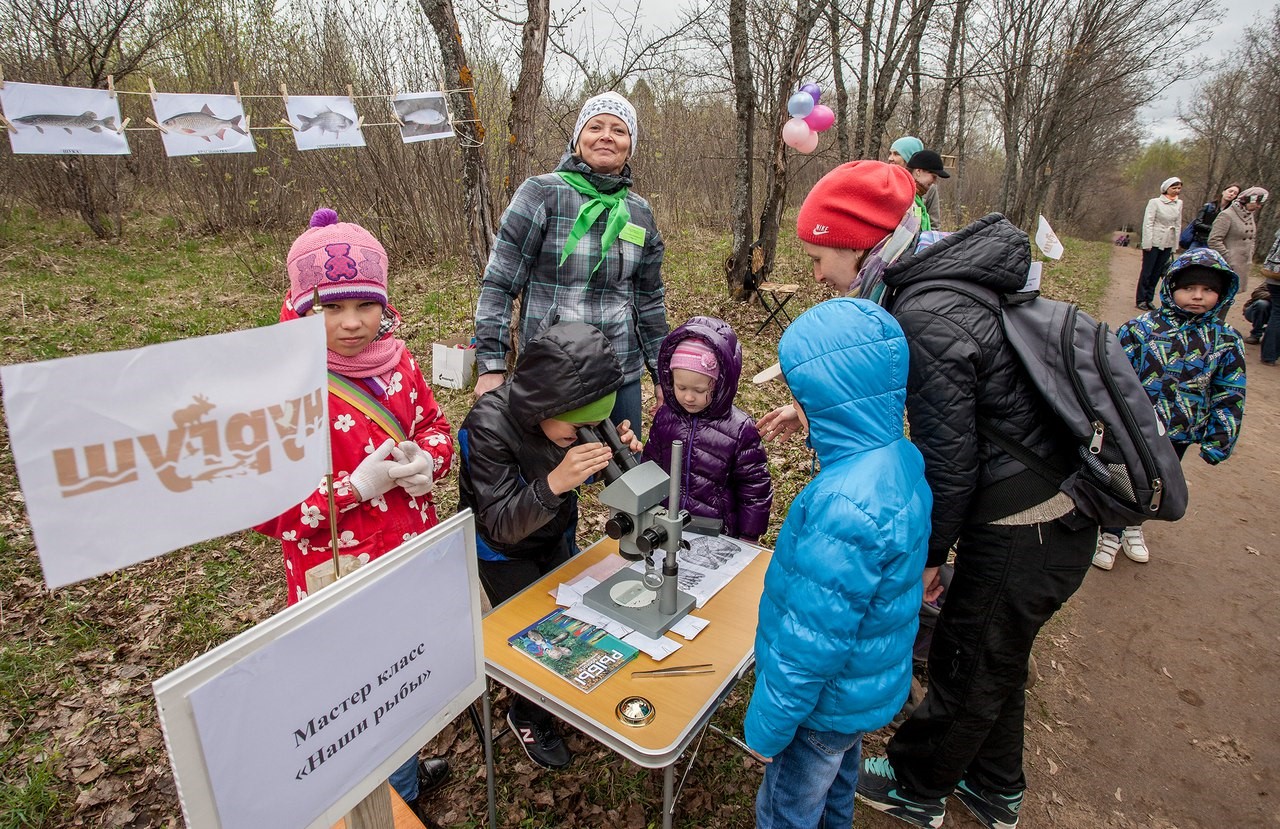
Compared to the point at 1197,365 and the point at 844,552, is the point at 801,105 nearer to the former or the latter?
the point at 1197,365

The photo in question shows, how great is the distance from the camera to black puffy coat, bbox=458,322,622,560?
171 centimetres

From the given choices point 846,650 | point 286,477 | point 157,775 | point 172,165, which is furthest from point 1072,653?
point 172,165

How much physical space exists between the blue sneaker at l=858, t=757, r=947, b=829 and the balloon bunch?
680cm

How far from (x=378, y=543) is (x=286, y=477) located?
40.5 inches

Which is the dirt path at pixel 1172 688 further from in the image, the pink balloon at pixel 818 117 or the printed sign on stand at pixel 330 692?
the pink balloon at pixel 818 117

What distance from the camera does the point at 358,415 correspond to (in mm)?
1822

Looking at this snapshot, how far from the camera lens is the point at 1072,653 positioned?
3.16 meters

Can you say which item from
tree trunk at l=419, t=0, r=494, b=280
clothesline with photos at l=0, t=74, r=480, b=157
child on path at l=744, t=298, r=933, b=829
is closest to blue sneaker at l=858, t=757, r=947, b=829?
child on path at l=744, t=298, r=933, b=829

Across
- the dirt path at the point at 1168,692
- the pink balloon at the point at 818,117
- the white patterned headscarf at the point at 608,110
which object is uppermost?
the pink balloon at the point at 818,117

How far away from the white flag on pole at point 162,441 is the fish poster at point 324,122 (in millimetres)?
5672

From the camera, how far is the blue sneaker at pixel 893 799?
87.6 inches

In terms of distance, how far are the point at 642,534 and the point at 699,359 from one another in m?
0.97

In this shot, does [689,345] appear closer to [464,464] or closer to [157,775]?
[464,464]

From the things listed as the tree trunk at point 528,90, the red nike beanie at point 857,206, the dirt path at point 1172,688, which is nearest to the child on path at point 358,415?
the red nike beanie at point 857,206
